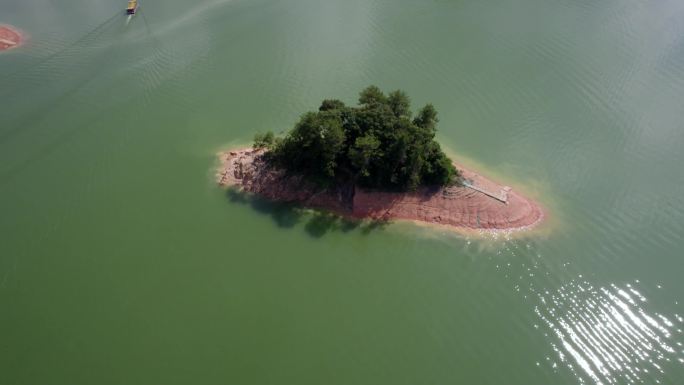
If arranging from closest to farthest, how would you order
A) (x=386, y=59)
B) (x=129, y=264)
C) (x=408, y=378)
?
(x=408, y=378)
(x=129, y=264)
(x=386, y=59)

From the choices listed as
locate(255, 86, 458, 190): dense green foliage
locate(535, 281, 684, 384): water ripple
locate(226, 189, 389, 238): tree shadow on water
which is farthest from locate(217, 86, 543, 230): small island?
locate(535, 281, 684, 384): water ripple

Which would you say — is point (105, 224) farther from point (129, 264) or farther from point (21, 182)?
point (21, 182)

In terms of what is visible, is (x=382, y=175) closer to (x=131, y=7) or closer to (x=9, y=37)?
(x=131, y=7)

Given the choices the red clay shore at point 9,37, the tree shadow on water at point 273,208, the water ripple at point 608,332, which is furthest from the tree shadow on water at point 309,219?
the red clay shore at point 9,37

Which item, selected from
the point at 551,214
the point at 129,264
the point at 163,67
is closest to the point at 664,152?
the point at 551,214

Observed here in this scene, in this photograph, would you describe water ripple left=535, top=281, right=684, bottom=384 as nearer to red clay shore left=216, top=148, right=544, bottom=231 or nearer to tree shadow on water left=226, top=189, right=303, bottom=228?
red clay shore left=216, top=148, right=544, bottom=231

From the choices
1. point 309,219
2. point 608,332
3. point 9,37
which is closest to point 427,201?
point 309,219

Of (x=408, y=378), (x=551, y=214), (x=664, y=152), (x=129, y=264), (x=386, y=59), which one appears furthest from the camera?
(x=386, y=59)
